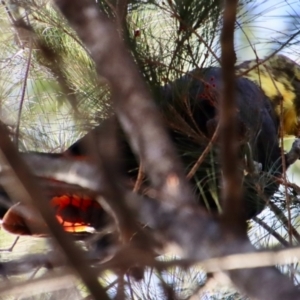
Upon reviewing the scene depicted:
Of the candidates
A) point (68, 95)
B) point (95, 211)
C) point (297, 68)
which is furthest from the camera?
point (297, 68)

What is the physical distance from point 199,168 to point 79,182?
443 mm

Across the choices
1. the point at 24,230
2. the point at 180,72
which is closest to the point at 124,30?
the point at 180,72

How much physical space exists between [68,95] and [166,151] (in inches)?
7.3

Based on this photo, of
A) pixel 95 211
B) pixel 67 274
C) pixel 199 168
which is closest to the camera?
pixel 67 274

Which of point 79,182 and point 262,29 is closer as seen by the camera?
point 79,182

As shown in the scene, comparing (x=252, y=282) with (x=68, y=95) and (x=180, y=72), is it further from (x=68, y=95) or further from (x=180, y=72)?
(x=180, y=72)

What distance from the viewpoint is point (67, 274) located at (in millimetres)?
500

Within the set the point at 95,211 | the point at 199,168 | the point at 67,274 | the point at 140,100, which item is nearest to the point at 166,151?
the point at 140,100

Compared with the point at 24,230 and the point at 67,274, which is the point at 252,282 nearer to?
the point at 67,274

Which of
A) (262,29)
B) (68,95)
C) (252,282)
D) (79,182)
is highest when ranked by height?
(262,29)

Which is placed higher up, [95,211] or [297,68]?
A: [297,68]

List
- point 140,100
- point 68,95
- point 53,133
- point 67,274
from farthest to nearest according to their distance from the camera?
point 53,133 → point 68,95 → point 140,100 → point 67,274

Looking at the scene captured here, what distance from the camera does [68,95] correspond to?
29.4 inches

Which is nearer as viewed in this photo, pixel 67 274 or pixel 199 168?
pixel 67 274
